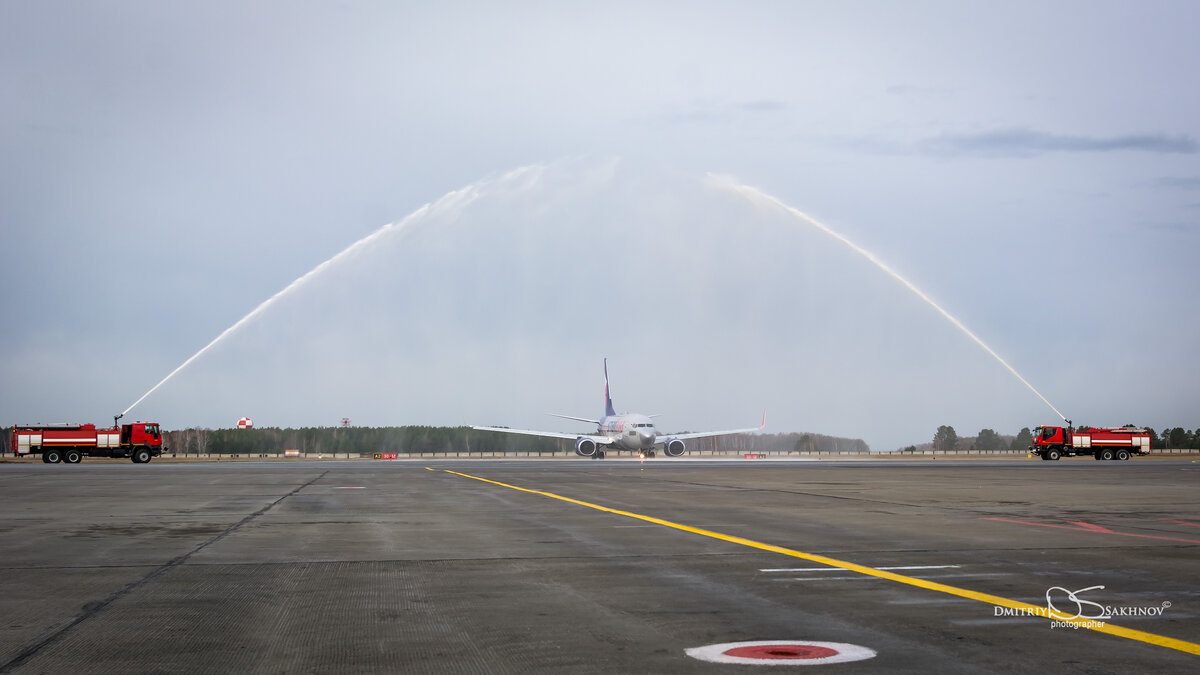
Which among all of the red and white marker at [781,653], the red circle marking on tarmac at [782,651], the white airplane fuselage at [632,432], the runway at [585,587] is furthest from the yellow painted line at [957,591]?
the white airplane fuselage at [632,432]

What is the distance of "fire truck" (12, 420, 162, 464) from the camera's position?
262 feet

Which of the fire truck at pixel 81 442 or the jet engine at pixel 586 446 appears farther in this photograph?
the jet engine at pixel 586 446

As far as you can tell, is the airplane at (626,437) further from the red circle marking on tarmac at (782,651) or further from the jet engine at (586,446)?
the red circle marking on tarmac at (782,651)

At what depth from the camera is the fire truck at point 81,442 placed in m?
79.9

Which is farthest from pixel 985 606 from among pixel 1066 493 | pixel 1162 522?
pixel 1066 493

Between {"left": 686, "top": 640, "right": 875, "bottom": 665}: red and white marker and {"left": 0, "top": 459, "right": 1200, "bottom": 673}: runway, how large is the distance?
105 millimetres

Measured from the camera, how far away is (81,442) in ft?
264

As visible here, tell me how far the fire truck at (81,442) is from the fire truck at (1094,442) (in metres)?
78.3

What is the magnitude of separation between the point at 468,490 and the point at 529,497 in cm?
504

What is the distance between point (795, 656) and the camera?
27.3 ft

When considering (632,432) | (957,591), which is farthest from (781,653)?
(632,432)

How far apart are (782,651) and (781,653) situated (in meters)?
0.09

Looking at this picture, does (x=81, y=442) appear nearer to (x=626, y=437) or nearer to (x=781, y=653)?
(x=626, y=437)

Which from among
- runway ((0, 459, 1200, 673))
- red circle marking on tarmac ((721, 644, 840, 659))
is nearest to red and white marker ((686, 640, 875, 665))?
red circle marking on tarmac ((721, 644, 840, 659))
